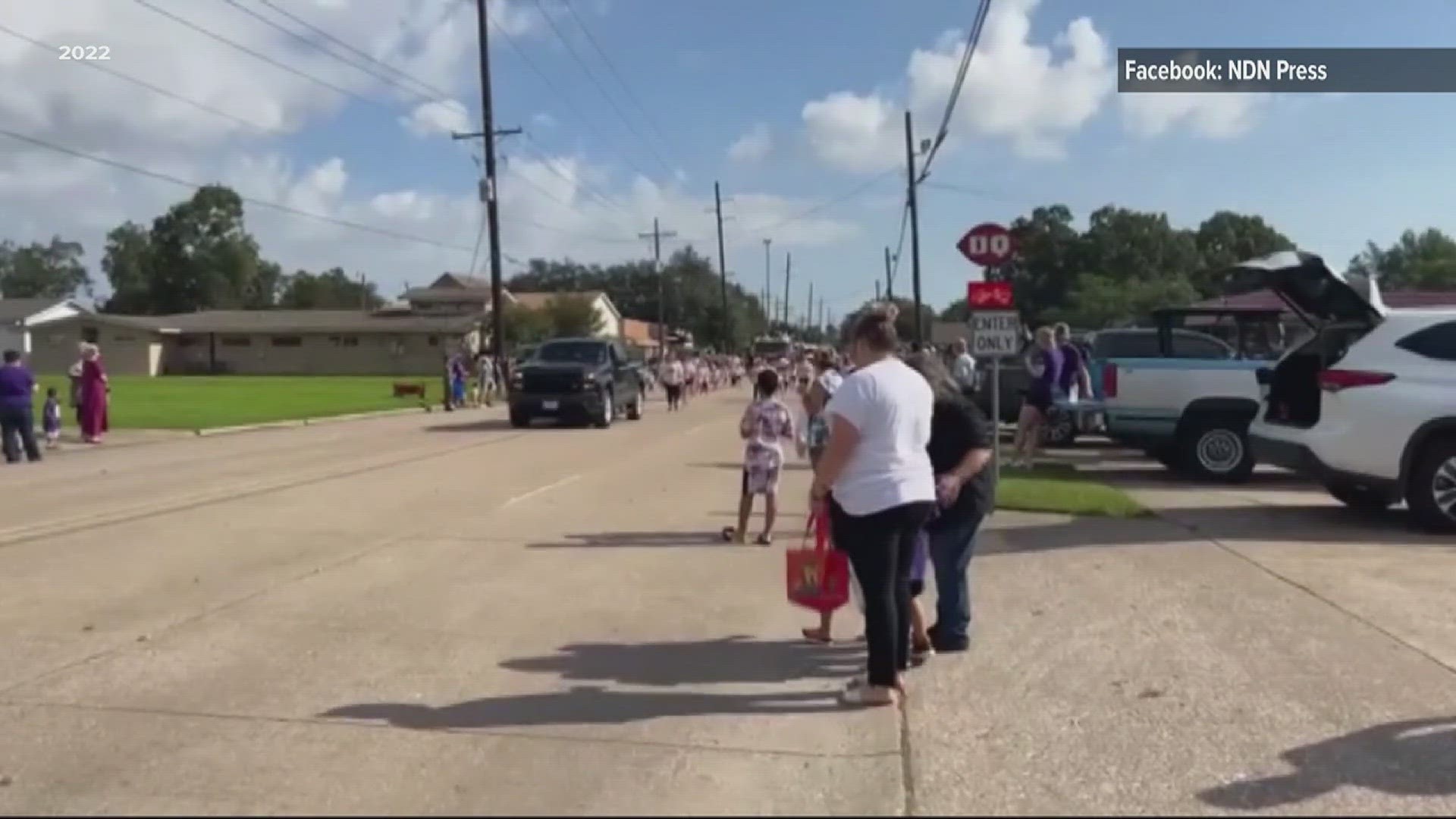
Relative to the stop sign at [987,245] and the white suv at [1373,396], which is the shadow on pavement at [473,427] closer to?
the stop sign at [987,245]

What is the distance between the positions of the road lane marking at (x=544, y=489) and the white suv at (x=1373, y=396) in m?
7.30

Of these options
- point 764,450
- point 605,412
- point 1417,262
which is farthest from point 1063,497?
point 1417,262

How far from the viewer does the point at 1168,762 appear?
18.8ft

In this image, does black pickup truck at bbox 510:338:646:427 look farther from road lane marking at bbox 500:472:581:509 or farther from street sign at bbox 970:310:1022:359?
street sign at bbox 970:310:1022:359

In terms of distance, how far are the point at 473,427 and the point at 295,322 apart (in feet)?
221

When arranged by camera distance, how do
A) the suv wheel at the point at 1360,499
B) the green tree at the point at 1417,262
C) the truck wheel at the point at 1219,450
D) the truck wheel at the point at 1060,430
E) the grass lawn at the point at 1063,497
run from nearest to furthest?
the suv wheel at the point at 1360,499, the grass lawn at the point at 1063,497, the truck wheel at the point at 1219,450, the truck wheel at the point at 1060,430, the green tree at the point at 1417,262

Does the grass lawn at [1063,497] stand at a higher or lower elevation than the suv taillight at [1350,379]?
lower

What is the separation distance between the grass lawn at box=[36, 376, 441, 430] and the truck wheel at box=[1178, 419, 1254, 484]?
20.1 meters

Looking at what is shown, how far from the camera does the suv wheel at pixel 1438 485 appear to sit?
39.4 ft

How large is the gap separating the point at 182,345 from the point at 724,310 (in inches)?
1490

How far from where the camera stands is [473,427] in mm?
30422

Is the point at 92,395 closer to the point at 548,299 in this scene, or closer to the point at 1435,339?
the point at 1435,339

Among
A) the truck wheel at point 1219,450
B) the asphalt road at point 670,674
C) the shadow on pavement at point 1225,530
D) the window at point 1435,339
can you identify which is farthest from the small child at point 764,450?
the truck wheel at point 1219,450

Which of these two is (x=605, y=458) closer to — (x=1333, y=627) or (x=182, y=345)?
(x=1333, y=627)
